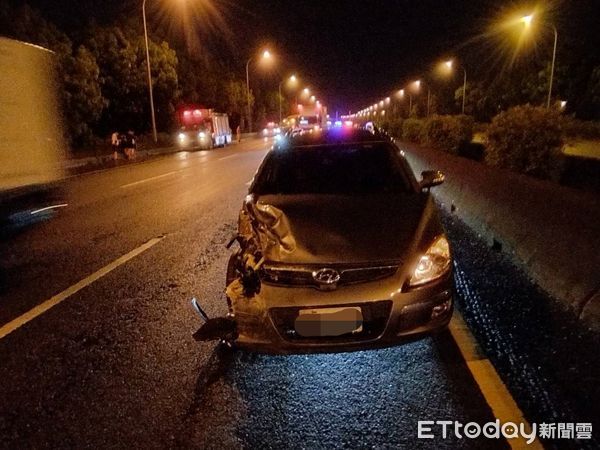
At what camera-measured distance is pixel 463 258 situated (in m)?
7.23

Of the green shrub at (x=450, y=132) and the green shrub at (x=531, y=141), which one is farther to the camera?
the green shrub at (x=450, y=132)

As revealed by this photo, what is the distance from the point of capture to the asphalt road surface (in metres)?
3.40

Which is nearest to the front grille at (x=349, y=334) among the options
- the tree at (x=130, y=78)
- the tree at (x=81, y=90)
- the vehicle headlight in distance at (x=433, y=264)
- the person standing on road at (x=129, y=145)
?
the vehicle headlight in distance at (x=433, y=264)

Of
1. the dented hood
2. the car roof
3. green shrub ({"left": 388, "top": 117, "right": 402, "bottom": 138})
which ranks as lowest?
green shrub ({"left": 388, "top": 117, "right": 402, "bottom": 138})

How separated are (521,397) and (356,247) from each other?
4.70 feet

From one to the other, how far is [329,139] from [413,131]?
25.1m

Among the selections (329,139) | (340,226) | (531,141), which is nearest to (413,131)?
(531,141)

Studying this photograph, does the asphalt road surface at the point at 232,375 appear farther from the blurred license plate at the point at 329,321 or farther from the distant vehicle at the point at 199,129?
the distant vehicle at the point at 199,129

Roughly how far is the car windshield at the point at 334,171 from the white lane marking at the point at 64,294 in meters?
2.46

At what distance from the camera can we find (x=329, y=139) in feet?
20.0

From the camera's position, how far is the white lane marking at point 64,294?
5.36 m

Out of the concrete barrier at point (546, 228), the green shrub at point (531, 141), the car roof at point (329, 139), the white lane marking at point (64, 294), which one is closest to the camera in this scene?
the concrete barrier at point (546, 228)

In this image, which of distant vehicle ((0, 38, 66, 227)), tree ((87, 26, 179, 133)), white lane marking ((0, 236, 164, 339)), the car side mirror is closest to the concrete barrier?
the car side mirror

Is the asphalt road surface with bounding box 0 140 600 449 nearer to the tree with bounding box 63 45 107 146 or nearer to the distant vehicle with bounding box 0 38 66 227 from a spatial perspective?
the distant vehicle with bounding box 0 38 66 227
